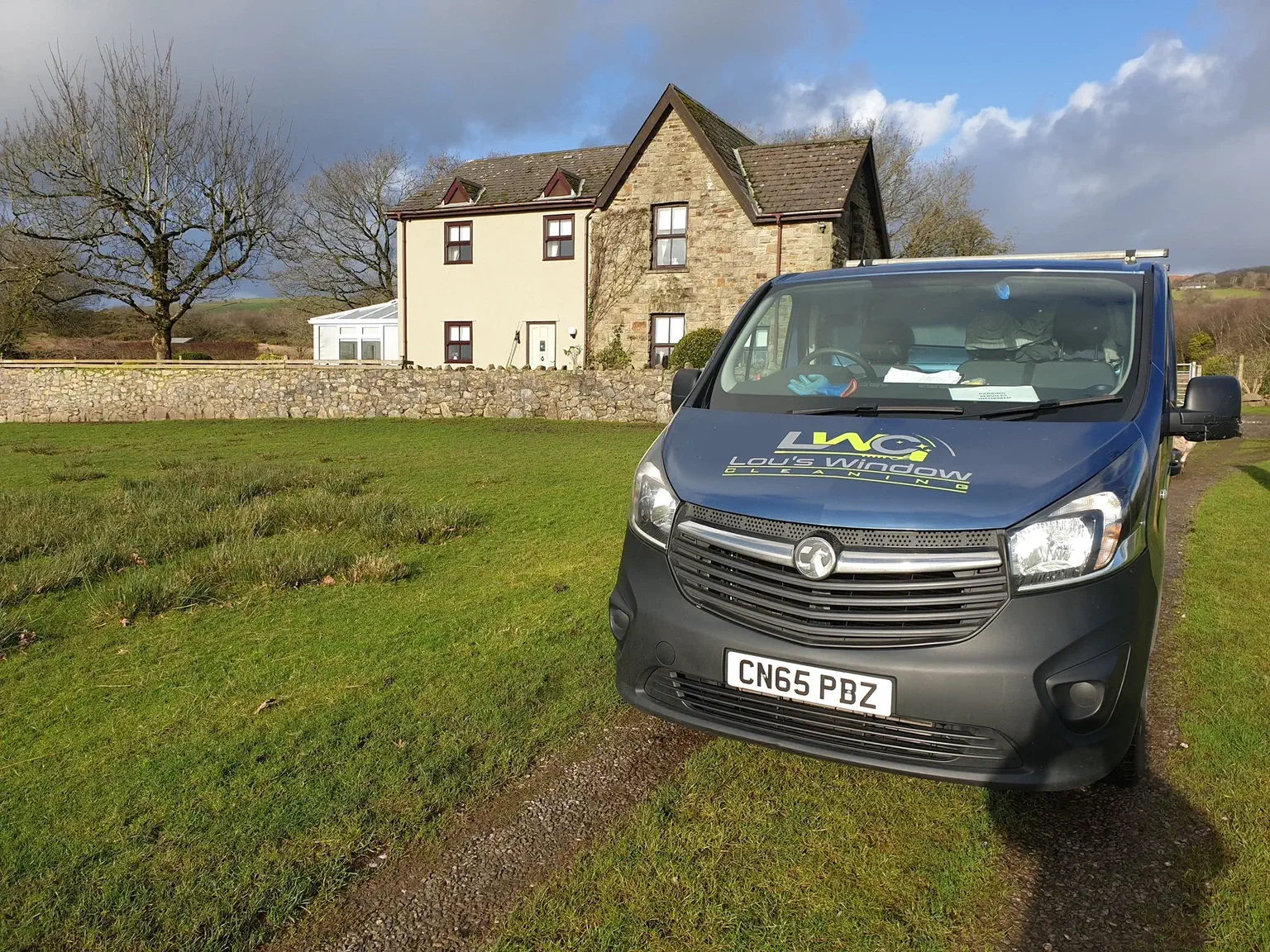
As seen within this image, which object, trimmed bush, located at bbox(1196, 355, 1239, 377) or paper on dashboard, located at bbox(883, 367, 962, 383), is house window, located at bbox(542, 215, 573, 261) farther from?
paper on dashboard, located at bbox(883, 367, 962, 383)

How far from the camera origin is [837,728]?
2.96 m

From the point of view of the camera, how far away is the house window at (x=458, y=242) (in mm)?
32781

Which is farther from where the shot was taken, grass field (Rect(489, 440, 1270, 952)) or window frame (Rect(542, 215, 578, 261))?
window frame (Rect(542, 215, 578, 261))

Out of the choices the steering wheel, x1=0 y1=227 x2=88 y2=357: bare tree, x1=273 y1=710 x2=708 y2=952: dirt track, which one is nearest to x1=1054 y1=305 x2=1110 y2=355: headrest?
the steering wheel

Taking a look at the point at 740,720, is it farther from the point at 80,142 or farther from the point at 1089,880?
the point at 80,142

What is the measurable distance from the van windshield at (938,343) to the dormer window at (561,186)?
28.3 meters

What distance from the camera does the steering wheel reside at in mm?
4090

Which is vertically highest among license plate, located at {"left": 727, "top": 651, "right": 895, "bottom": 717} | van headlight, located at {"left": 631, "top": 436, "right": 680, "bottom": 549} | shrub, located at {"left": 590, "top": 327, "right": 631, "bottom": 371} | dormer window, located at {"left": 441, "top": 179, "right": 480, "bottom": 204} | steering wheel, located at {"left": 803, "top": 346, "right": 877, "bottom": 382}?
dormer window, located at {"left": 441, "top": 179, "right": 480, "bottom": 204}

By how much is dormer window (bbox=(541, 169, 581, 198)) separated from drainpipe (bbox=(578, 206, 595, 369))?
1.27 metres

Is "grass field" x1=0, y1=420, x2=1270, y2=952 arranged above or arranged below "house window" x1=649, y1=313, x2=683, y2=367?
below

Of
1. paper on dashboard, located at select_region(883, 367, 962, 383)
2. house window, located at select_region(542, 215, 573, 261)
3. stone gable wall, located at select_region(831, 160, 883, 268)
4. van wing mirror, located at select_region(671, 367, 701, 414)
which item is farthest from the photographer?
house window, located at select_region(542, 215, 573, 261)

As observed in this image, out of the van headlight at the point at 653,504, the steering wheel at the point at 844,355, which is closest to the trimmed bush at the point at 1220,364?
the steering wheel at the point at 844,355

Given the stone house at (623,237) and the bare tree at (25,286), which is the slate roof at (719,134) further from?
the bare tree at (25,286)

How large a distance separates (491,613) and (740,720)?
9.57 feet
